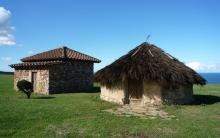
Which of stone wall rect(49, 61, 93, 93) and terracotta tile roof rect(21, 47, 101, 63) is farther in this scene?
terracotta tile roof rect(21, 47, 101, 63)

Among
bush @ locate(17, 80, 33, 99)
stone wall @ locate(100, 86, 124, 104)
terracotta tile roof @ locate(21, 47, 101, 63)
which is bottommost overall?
stone wall @ locate(100, 86, 124, 104)

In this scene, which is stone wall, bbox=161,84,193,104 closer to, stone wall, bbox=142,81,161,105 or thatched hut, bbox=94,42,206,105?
thatched hut, bbox=94,42,206,105

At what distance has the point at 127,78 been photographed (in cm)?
1873

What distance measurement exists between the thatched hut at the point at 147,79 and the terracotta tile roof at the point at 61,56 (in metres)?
8.17

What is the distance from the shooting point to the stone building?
84.5 feet

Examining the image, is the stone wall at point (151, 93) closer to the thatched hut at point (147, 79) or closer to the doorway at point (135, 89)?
the thatched hut at point (147, 79)

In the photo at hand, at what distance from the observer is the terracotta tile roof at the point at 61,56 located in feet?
91.7

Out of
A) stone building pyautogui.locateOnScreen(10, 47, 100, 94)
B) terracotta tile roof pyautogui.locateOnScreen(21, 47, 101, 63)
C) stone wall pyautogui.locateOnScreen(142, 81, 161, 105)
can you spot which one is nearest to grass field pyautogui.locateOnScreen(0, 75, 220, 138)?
stone wall pyautogui.locateOnScreen(142, 81, 161, 105)

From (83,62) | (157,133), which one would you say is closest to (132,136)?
(157,133)

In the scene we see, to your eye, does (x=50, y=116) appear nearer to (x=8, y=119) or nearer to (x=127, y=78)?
(x=8, y=119)

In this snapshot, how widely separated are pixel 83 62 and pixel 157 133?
19.4 m

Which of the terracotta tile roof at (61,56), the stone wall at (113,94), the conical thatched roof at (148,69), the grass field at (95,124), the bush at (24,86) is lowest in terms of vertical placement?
the grass field at (95,124)

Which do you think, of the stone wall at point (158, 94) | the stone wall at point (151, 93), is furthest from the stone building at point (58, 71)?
the stone wall at point (151, 93)

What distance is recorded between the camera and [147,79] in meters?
17.7
